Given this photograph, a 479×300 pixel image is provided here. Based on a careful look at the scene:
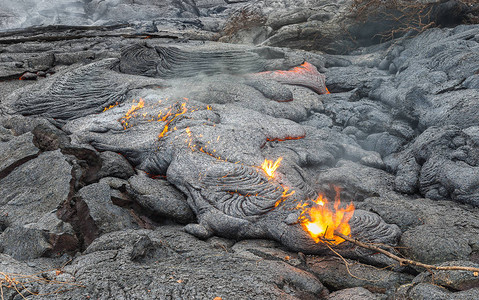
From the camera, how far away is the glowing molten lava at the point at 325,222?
3.55 meters

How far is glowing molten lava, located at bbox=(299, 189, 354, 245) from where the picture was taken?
3547 millimetres

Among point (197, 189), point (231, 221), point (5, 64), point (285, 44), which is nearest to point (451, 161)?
point (231, 221)

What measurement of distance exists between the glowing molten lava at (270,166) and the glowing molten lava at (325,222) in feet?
2.60

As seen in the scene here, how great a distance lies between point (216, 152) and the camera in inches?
187

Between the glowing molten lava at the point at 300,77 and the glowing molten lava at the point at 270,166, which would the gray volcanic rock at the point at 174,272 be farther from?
the glowing molten lava at the point at 300,77

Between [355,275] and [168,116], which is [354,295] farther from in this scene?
[168,116]

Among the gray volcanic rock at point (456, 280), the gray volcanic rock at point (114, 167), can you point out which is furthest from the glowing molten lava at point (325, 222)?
the gray volcanic rock at point (114, 167)

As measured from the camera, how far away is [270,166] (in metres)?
4.73

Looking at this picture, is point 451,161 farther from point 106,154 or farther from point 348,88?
point 106,154

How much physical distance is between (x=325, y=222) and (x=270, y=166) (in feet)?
4.19

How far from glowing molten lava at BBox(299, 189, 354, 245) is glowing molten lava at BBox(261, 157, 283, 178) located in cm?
79

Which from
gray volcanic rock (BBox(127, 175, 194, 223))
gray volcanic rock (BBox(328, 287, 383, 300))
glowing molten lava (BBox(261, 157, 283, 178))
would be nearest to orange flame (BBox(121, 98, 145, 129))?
gray volcanic rock (BBox(127, 175, 194, 223))

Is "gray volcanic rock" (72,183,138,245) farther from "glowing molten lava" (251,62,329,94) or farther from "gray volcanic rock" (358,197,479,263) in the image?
"glowing molten lava" (251,62,329,94)

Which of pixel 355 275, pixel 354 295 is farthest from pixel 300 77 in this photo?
pixel 354 295
